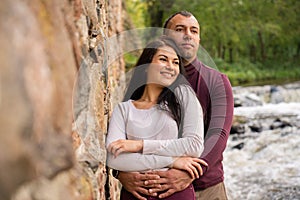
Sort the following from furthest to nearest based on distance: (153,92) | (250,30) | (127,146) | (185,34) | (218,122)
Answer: (250,30), (185,34), (218,122), (153,92), (127,146)

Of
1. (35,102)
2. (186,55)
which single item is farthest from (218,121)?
(35,102)

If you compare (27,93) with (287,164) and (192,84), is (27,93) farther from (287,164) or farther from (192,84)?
(287,164)

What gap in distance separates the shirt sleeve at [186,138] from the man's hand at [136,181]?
10 cm

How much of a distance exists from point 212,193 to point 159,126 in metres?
0.72

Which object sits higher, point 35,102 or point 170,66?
point 35,102

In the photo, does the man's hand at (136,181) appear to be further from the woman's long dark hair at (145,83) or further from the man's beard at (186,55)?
the man's beard at (186,55)

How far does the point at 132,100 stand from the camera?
1872 mm

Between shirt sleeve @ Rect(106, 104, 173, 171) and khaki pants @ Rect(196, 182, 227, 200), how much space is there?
58cm

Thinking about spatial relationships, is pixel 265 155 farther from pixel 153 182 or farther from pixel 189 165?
pixel 153 182

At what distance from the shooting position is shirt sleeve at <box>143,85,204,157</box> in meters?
1.70

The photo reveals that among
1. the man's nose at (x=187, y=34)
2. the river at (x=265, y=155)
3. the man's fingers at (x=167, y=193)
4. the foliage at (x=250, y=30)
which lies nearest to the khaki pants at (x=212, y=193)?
the man's fingers at (x=167, y=193)

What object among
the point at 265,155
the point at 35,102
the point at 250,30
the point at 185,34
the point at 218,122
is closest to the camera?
the point at 35,102

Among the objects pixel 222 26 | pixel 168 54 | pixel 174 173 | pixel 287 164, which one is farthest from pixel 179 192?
pixel 222 26

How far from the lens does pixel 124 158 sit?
175cm
